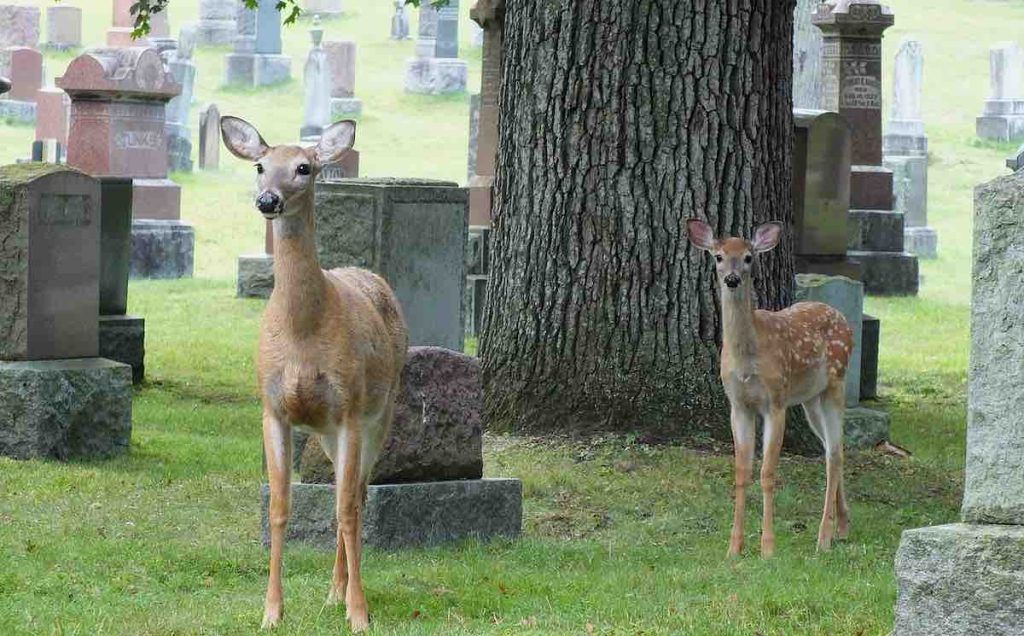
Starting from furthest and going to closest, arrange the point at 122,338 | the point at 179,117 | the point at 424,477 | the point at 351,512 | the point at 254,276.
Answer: the point at 179,117 → the point at 254,276 → the point at 122,338 → the point at 424,477 → the point at 351,512

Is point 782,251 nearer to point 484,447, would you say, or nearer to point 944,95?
point 484,447

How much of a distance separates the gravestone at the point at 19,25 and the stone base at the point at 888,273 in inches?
1074

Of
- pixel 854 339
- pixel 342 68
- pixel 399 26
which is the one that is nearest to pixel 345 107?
pixel 342 68

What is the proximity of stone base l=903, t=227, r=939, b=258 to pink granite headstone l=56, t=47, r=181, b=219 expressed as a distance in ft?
40.6

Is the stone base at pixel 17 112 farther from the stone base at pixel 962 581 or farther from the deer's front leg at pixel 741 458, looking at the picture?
the stone base at pixel 962 581

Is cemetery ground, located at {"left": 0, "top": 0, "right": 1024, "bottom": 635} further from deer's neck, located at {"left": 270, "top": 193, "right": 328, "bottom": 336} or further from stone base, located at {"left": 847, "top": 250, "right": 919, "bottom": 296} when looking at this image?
stone base, located at {"left": 847, "top": 250, "right": 919, "bottom": 296}

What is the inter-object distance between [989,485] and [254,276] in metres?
17.3

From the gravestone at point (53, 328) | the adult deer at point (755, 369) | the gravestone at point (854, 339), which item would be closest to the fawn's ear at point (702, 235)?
the adult deer at point (755, 369)

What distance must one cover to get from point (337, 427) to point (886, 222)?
701 inches

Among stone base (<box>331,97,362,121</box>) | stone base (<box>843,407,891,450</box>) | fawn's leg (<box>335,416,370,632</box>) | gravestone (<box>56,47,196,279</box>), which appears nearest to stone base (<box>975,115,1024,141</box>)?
stone base (<box>331,97,362,121</box>)

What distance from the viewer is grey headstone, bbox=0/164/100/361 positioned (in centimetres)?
1126

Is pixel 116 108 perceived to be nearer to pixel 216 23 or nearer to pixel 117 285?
pixel 117 285

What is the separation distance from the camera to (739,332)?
8.77 metres

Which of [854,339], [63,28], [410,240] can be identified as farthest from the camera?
[63,28]
